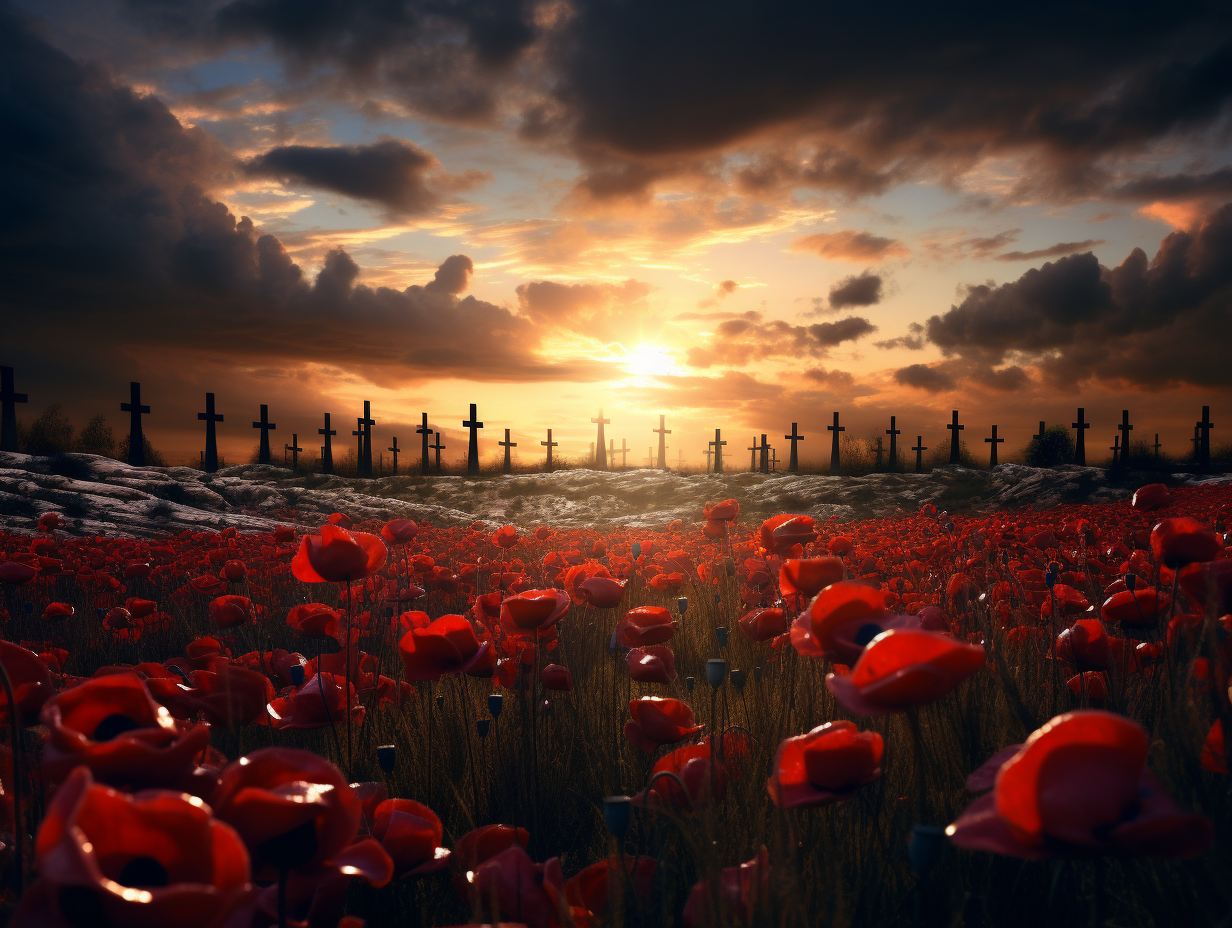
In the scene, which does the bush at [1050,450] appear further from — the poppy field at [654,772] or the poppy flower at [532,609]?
the poppy flower at [532,609]

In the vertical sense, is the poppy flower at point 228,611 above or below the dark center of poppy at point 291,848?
below

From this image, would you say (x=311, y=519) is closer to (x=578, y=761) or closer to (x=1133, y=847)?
(x=578, y=761)

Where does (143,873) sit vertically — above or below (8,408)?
below

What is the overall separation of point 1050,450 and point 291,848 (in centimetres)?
3236

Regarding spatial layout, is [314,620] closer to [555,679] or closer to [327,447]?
[555,679]

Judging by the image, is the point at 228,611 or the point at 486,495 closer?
the point at 228,611

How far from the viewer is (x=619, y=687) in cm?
328

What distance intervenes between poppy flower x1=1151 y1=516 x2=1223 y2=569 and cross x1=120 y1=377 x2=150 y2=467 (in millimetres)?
24669

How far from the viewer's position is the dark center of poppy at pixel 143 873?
1.94 feet

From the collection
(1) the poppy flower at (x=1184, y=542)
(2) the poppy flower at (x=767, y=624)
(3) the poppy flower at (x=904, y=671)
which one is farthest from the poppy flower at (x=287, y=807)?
(1) the poppy flower at (x=1184, y=542)

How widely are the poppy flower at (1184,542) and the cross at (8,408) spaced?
81.8 ft

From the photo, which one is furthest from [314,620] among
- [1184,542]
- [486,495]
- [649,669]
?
[486,495]

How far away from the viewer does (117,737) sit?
676mm

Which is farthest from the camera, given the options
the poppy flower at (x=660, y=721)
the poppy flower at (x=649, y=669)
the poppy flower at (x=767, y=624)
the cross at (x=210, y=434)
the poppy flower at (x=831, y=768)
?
the cross at (x=210, y=434)
